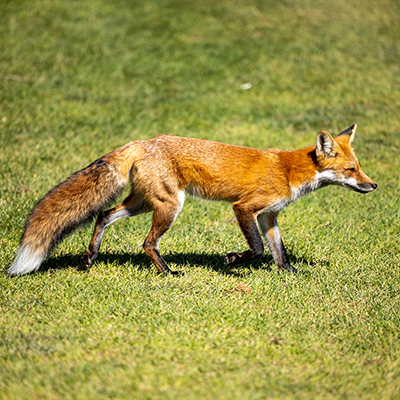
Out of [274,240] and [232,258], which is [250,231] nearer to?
[232,258]

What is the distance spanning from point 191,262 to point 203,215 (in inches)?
65.9

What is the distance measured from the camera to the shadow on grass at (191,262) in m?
6.12

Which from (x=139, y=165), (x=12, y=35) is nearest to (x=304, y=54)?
(x=12, y=35)

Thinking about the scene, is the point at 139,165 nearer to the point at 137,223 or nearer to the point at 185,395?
the point at 137,223

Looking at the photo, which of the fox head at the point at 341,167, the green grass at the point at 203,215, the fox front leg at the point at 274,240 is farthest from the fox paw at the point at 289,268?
the fox head at the point at 341,167

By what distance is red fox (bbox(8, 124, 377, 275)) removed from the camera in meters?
5.52

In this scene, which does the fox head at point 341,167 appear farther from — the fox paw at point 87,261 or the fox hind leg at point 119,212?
the fox paw at point 87,261

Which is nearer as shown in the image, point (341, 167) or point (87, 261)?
point (87, 261)

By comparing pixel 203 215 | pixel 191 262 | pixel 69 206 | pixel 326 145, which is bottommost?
pixel 203 215

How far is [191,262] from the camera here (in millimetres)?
6438

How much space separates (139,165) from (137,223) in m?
1.94

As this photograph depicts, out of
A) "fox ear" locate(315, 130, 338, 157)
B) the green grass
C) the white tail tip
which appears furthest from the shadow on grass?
"fox ear" locate(315, 130, 338, 157)

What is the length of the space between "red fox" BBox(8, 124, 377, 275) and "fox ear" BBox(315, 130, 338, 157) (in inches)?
0.5

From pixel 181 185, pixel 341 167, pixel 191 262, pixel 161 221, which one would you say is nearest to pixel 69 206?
Result: pixel 161 221
